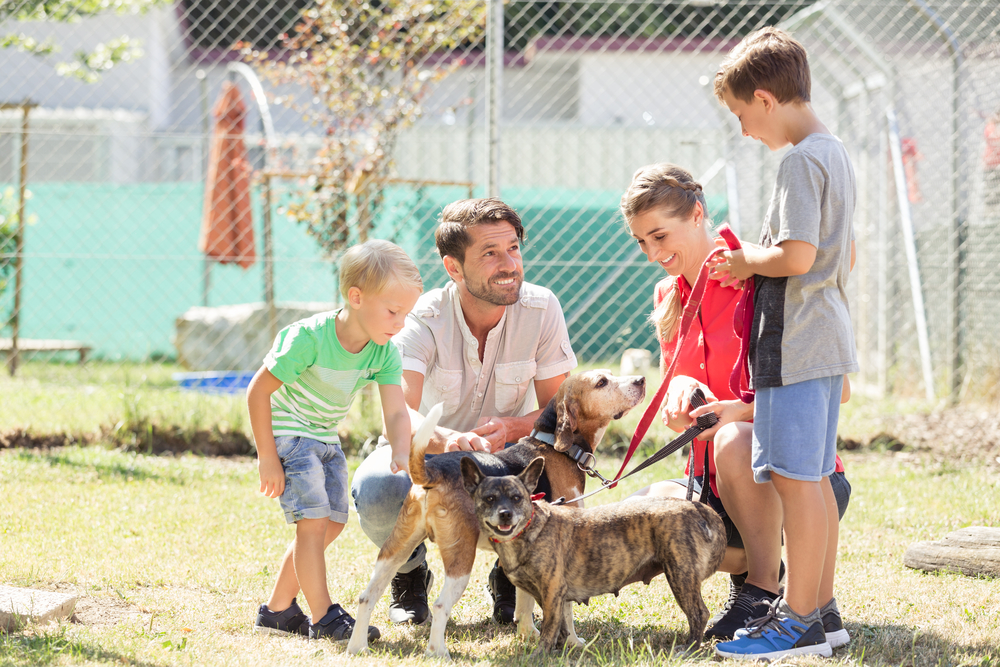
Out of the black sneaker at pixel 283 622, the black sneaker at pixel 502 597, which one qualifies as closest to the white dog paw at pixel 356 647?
the black sneaker at pixel 283 622

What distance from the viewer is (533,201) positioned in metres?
10.7

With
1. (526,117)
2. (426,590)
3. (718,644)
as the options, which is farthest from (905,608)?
(526,117)

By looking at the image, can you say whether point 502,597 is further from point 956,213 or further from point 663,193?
point 956,213

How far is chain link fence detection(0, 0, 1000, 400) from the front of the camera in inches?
296

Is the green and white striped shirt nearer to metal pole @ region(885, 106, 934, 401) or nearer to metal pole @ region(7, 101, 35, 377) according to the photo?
metal pole @ region(7, 101, 35, 377)

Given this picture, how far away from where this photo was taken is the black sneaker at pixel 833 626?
310 cm

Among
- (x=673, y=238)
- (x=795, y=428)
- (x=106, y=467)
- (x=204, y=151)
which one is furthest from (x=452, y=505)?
(x=204, y=151)

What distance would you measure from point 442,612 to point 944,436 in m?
5.12

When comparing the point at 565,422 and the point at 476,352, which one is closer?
the point at 565,422

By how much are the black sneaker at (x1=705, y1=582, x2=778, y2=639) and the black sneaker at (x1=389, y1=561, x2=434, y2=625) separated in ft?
3.64

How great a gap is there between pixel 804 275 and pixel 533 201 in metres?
7.88

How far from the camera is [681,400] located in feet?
10.7

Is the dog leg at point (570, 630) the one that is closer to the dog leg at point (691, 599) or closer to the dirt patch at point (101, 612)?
the dog leg at point (691, 599)

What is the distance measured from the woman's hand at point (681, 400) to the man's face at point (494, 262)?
2.49 feet
